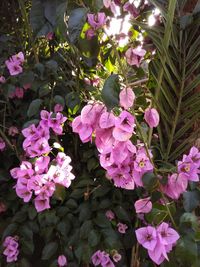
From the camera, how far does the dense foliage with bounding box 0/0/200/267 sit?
98 cm

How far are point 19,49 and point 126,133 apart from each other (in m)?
1.34

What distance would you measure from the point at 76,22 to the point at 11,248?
0.96 m

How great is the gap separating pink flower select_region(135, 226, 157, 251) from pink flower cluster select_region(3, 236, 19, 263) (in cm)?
68

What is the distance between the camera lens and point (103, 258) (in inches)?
57.4

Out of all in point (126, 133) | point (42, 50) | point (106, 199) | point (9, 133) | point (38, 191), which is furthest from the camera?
point (42, 50)

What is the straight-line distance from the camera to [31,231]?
158 cm

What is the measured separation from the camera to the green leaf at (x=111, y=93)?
913mm

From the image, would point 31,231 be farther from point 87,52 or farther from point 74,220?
point 87,52

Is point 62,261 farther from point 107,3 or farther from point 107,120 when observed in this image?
point 107,3

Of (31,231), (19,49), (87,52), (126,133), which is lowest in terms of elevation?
(31,231)

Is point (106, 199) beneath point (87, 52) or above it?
beneath

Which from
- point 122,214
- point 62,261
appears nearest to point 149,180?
point 122,214

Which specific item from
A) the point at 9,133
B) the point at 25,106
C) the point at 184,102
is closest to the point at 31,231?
the point at 9,133

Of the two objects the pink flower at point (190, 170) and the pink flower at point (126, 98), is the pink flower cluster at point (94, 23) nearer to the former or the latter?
the pink flower at point (126, 98)
